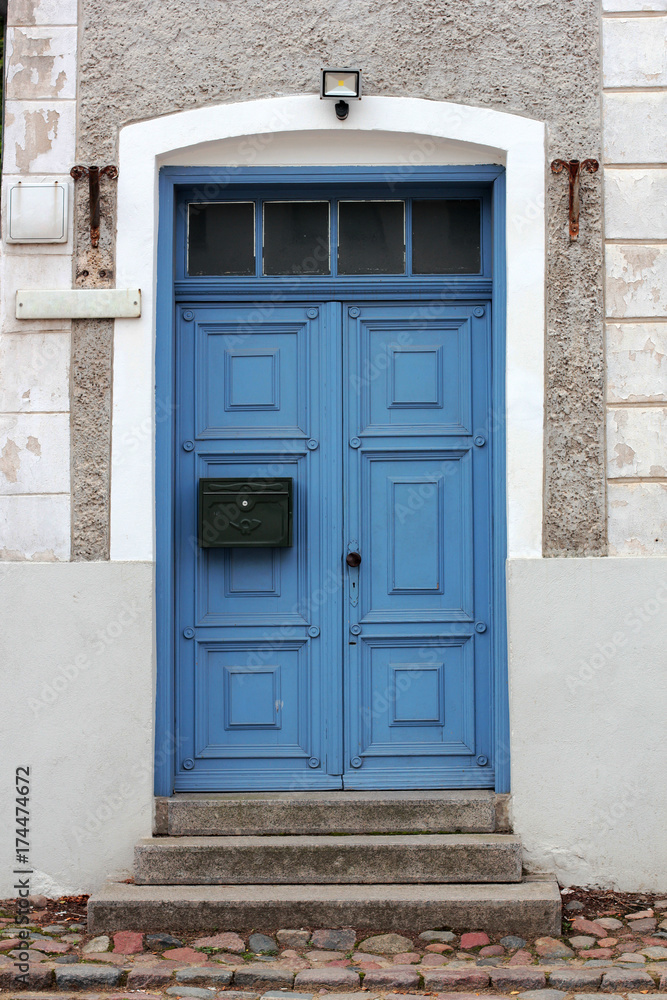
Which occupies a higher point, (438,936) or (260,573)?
(260,573)

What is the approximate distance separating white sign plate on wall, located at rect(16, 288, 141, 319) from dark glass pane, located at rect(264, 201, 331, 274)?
28.0 inches

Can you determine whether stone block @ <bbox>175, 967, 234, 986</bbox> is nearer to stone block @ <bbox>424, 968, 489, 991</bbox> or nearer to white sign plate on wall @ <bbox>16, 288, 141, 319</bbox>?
stone block @ <bbox>424, 968, 489, 991</bbox>

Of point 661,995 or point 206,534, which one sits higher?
point 206,534

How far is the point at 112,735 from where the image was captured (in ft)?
13.8

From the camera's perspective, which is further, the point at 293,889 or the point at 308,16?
the point at 308,16

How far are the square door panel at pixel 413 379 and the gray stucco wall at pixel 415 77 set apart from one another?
0.46 meters

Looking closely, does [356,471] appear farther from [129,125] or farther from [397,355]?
[129,125]

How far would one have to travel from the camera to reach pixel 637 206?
4273 mm

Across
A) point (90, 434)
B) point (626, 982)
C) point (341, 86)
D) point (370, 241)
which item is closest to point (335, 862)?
point (626, 982)

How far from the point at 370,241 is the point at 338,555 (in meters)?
1.55

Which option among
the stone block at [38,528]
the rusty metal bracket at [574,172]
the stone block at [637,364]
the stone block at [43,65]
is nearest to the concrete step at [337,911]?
the stone block at [38,528]

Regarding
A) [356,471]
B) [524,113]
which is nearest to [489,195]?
[524,113]

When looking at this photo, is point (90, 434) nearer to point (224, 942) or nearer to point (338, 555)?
point (338, 555)

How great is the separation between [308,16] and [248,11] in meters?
0.29
